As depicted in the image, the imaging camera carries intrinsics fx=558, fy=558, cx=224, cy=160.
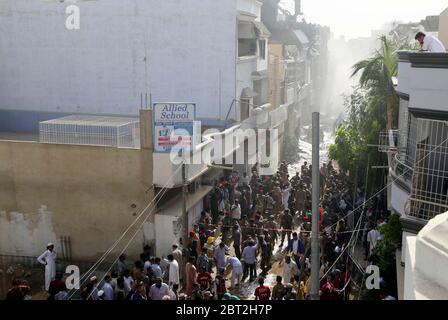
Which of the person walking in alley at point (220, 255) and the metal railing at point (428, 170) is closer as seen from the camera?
the metal railing at point (428, 170)

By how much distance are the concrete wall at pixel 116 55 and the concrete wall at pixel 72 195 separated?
8494 millimetres

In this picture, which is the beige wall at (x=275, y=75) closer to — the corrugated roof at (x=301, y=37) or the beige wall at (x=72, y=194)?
the corrugated roof at (x=301, y=37)

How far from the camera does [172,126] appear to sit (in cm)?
1592

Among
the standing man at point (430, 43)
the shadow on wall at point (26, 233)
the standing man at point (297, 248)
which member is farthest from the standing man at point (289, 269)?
the shadow on wall at point (26, 233)

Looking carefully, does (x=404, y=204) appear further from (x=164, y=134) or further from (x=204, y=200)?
(x=204, y=200)

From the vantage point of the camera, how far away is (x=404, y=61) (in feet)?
38.7

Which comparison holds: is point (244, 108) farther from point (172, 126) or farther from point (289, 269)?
point (289, 269)

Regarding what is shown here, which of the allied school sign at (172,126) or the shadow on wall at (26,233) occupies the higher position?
the allied school sign at (172,126)

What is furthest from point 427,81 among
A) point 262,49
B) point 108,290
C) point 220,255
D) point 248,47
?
point 262,49

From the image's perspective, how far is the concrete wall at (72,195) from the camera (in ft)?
52.3

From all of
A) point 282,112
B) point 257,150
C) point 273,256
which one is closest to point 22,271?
point 273,256

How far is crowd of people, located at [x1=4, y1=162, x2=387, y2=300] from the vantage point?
1101 cm

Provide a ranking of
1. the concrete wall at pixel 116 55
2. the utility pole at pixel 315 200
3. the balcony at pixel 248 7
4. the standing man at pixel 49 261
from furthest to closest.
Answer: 1. the balcony at pixel 248 7
2. the concrete wall at pixel 116 55
3. the standing man at pixel 49 261
4. the utility pole at pixel 315 200

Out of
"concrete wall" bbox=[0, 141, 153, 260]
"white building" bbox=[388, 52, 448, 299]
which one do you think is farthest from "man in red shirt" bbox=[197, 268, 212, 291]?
"concrete wall" bbox=[0, 141, 153, 260]
